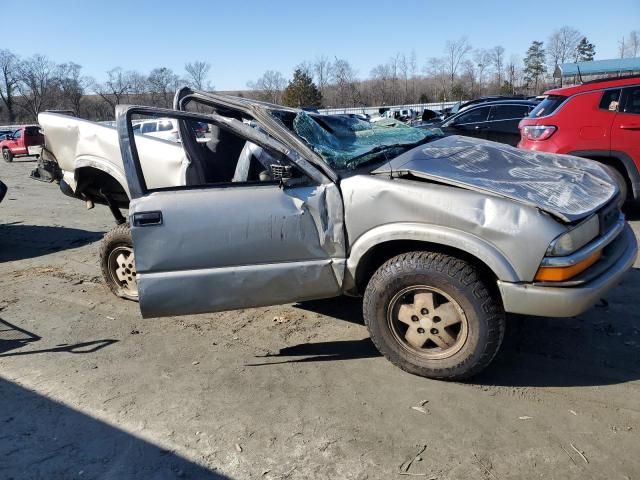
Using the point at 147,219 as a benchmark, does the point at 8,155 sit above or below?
below

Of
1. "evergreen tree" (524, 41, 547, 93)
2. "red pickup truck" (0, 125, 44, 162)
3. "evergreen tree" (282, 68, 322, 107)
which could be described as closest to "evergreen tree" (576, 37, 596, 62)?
"evergreen tree" (524, 41, 547, 93)

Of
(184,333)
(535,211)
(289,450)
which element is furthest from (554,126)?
(289,450)

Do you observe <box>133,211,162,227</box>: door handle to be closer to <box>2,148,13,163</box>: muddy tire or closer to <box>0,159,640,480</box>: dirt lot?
<box>0,159,640,480</box>: dirt lot

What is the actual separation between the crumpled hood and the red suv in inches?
124

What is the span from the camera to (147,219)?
3.50 meters

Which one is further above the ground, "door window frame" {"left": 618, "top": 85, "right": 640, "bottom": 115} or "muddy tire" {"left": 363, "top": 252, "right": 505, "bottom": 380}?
"door window frame" {"left": 618, "top": 85, "right": 640, "bottom": 115}

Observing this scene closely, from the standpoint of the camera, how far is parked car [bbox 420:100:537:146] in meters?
11.8

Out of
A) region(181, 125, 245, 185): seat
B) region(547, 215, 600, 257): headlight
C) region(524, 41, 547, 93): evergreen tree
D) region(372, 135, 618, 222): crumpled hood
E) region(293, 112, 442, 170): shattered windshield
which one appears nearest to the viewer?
region(547, 215, 600, 257): headlight

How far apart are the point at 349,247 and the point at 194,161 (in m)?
1.82

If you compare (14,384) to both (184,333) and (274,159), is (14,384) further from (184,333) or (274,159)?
(274,159)

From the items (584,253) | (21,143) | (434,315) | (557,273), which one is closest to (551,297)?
(557,273)

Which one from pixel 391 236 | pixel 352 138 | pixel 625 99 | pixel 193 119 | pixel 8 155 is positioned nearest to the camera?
pixel 391 236

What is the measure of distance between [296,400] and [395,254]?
1.15 metres

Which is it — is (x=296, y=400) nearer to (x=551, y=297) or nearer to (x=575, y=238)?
(x=551, y=297)
